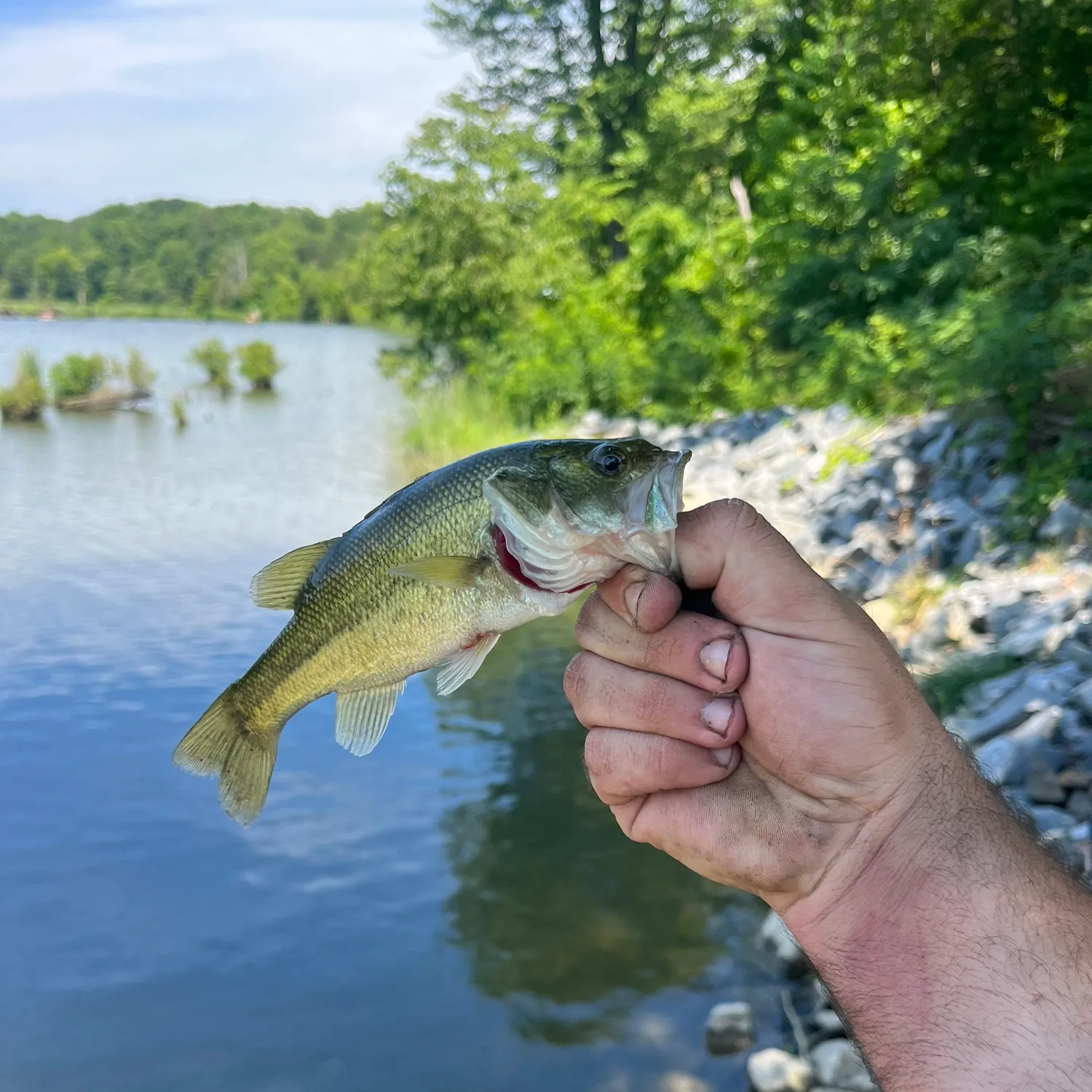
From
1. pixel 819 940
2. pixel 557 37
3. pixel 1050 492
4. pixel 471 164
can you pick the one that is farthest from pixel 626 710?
pixel 557 37

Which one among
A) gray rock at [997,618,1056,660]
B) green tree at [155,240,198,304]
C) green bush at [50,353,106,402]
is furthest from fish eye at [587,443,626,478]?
green tree at [155,240,198,304]

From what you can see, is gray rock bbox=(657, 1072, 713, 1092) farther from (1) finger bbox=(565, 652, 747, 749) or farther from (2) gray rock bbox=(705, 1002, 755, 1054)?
(1) finger bbox=(565, 652, 747, 749)

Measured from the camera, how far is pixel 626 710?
2406 millimetres

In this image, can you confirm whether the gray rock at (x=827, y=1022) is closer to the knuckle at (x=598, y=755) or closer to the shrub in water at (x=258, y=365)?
the knuckle at (x=598, y=755)

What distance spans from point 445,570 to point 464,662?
0.95 ft

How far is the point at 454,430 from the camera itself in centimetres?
2111

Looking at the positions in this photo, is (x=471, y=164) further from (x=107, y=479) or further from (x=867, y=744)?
(x=867, y=744)

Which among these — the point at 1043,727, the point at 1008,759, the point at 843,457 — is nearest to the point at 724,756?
the point at 1008,759

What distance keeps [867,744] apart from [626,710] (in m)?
0.55

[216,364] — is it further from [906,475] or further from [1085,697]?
[1085,697]

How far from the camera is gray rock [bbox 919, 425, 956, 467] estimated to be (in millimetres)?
11918

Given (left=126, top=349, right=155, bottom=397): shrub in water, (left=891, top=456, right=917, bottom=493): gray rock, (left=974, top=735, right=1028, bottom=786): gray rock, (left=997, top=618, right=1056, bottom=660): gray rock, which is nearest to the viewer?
(left=974, top=735, right=1028, bottom=786): gray rock

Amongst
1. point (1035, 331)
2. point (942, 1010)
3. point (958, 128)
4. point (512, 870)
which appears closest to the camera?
point (942, 1010)

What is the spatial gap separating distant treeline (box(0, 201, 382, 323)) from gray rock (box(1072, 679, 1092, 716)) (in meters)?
39.9
